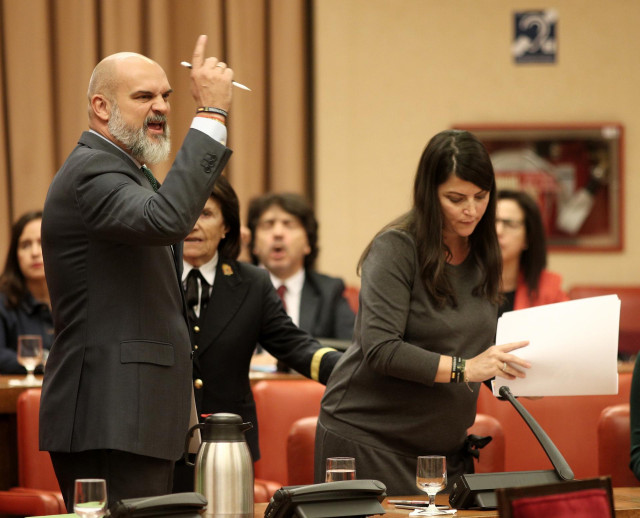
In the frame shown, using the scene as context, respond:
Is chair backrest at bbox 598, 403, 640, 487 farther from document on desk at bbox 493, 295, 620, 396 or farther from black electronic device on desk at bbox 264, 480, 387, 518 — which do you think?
black electronic device on desk at bbox 264, 480, 387, 518

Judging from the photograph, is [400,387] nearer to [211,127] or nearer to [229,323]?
[229,323]

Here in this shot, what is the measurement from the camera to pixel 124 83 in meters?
2.26

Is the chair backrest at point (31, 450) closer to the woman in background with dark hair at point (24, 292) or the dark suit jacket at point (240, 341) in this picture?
the dark suit jacket at point (240, 341)

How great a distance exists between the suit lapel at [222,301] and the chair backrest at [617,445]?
1.16 m

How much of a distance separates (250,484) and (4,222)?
4318 millimetres

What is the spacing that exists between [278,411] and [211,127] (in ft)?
5.03

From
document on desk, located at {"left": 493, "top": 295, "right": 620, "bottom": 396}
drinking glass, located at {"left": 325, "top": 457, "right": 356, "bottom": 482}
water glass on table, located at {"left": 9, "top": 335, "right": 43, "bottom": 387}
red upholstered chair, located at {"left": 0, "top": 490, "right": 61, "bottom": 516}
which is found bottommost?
red upholstered chair, located at {"left": 0, "top": 490, "right": 61, "bottom": 516}

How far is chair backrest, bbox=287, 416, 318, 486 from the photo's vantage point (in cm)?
310

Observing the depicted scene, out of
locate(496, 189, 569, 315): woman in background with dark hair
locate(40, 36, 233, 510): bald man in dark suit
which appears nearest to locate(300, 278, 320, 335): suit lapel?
locate(496, 189, 569, 315): woman in background with dark hair

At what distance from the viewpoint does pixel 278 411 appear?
3.49 meters

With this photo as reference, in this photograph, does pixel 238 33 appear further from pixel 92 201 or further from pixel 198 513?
pixel 198 513

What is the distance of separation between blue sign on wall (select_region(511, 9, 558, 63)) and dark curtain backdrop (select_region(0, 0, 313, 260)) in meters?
1.36

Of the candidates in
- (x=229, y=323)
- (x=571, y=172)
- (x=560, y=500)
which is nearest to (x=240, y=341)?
(x=229, y=323)

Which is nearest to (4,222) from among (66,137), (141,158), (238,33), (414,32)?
(66,137)
